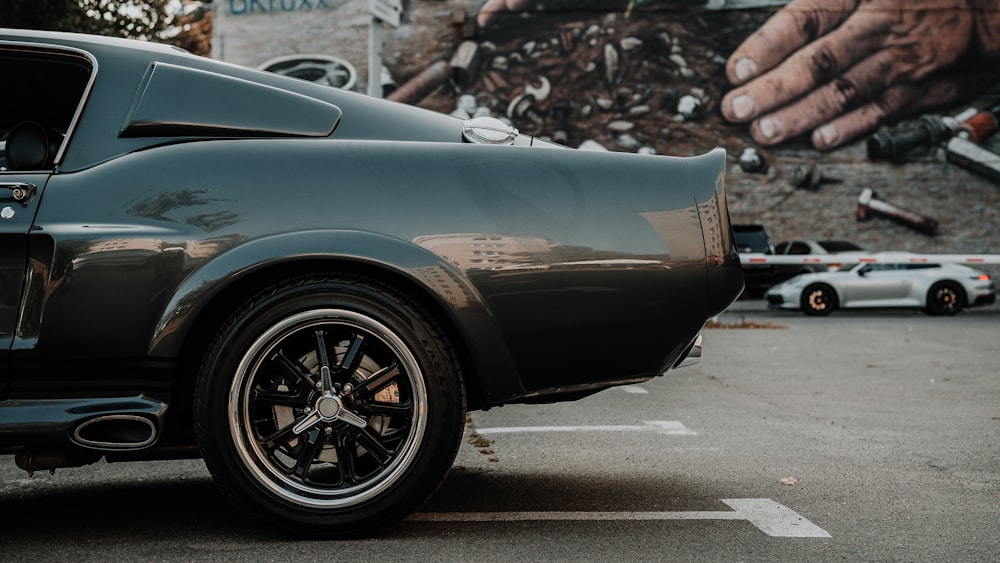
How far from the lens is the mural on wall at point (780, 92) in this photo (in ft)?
84.5

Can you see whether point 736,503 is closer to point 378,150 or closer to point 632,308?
point 632,308

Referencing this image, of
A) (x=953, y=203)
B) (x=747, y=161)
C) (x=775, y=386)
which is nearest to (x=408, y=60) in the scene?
(x=747, y=161)

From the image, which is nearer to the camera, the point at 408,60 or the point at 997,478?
the point at 997,478

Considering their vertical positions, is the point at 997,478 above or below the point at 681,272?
below

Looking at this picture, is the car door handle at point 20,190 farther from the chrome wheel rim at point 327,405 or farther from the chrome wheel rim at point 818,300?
the chrome wheel rim at point 818,300

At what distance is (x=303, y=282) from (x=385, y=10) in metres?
8.63

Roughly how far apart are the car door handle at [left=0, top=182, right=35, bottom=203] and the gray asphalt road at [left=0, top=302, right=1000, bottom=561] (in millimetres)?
1026

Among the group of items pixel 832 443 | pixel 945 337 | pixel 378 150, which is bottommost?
pixel 945 337

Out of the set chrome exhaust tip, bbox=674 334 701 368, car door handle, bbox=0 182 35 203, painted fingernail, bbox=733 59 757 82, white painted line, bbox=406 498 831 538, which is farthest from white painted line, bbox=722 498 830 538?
painted fingernail, bbox=733 59 757 82

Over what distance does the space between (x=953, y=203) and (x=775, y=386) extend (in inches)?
821

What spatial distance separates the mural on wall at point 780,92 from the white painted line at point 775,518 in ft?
74.8

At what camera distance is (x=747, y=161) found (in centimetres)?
2609

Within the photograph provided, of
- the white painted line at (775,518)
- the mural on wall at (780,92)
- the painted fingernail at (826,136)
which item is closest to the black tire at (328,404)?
the white painted line at (775,518)

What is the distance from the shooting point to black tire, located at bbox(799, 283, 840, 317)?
18.1 meters
